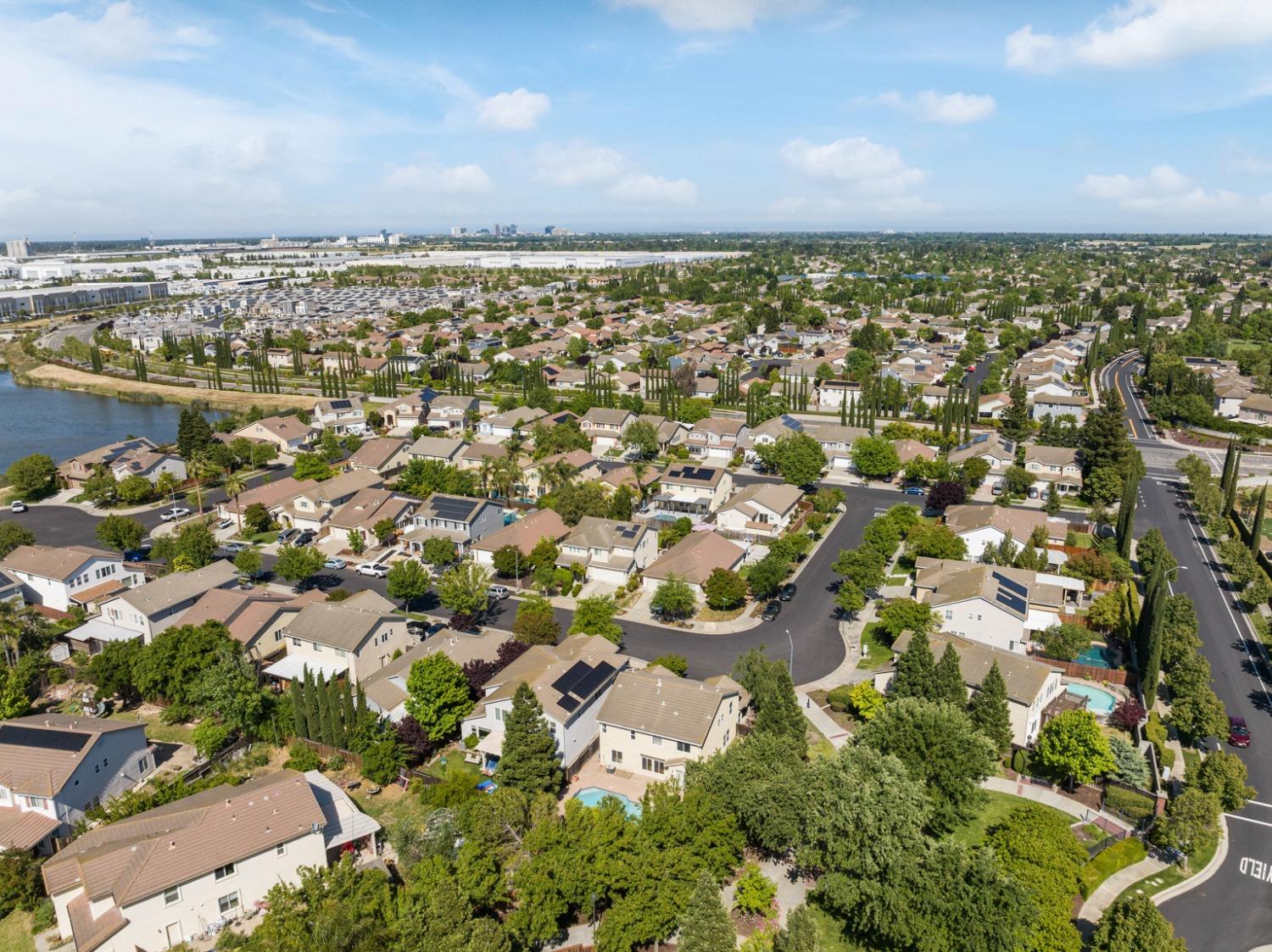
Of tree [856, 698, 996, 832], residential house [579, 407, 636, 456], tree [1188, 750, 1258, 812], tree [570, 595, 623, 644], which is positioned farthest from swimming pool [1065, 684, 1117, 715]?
residential house [579, 407, 636, 456]

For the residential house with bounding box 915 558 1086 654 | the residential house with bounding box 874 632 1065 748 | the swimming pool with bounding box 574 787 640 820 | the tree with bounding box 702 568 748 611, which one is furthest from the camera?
the tree with bounding box 702 568 748 611

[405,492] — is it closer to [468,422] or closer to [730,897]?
[468,422]

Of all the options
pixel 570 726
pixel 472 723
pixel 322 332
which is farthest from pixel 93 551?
pixel 322 332

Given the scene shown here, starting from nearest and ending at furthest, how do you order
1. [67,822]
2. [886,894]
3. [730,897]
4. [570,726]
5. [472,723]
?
[886,894]
[730,897]
[67,822]
[570,726]
[472,723]

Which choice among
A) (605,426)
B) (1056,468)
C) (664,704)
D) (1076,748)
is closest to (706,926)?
(664,704)

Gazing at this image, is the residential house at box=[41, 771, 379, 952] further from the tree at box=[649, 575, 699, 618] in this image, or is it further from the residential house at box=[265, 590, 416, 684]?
the tree at box=[649, 575, 699, 618]

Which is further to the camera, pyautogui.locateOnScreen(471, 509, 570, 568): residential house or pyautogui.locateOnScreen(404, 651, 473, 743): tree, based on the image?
pyautogui.locateOnScreen(471, 509, 570, 568): residential house

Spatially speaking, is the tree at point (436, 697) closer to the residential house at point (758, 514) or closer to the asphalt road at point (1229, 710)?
the asphalt road at point (1229, 710)
